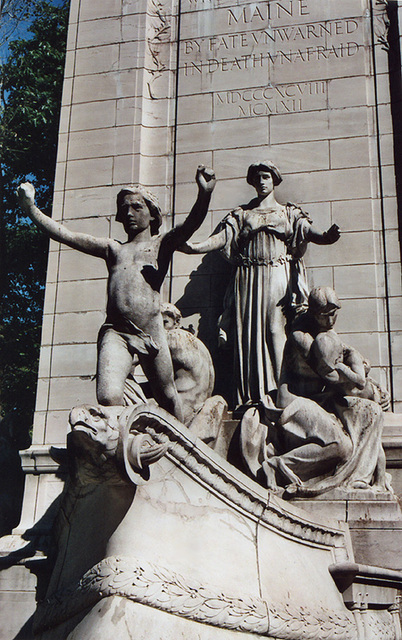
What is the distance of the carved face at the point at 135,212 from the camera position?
883 centimetres

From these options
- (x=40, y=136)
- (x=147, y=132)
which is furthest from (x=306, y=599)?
(x=40, y=136)

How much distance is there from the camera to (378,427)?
355 inches

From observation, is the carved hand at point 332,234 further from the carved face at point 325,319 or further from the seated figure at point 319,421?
the carved face at point 325,319

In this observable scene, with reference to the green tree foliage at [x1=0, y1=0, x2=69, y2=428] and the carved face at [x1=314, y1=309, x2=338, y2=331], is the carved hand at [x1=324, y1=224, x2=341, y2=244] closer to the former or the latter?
the carved face at [x1=314, y1=309, x2=338, y2=331]

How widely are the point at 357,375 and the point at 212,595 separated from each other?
11.3 ft

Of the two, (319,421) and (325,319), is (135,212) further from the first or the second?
(319,421)

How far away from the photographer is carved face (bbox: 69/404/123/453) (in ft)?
21.4

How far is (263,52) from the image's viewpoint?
13.1 metres

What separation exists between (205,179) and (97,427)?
285cm

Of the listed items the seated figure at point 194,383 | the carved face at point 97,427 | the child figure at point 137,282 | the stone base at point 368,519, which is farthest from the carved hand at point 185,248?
the stone base at point 368,519

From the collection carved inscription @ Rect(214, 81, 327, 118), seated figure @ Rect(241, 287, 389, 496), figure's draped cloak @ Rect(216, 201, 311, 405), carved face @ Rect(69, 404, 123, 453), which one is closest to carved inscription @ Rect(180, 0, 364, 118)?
carved inscription @ Rect(214, 81, 327, 118)

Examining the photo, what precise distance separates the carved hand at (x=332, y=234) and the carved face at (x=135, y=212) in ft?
7.72

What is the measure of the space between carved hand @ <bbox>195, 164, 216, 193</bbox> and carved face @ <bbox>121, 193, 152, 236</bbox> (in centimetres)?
94

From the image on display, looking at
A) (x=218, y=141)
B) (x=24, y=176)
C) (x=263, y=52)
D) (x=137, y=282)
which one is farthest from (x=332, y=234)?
(x=24, y=176)
